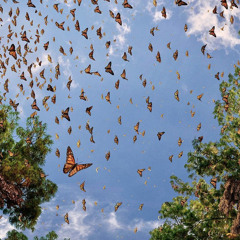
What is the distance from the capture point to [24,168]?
57.1 ft

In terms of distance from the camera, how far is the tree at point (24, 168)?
55.5ft

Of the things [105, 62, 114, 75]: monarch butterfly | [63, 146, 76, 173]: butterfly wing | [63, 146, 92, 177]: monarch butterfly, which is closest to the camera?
[63, 146, 92, 177]: monarch butterfly

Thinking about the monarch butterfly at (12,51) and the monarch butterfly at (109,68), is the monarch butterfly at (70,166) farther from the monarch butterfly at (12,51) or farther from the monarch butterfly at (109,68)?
the monarch butterfly at (12,51)

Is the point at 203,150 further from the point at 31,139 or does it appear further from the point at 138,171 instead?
the point at 31,139

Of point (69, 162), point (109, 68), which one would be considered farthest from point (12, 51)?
point (69, 162)

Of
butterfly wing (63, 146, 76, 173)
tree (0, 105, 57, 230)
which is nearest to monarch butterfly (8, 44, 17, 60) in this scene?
tree (0, 105, 57, 230)

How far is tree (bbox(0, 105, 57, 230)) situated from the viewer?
16922 mm

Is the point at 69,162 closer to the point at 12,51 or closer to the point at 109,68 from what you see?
the point at 109,68

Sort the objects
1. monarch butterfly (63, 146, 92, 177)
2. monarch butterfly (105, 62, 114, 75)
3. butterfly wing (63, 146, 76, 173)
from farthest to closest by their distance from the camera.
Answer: monarch butterfly (105, 62, 114, 75), butterfly wing (63, 146, 76, 173), monarch butterfly (63, 146, 92, 177)

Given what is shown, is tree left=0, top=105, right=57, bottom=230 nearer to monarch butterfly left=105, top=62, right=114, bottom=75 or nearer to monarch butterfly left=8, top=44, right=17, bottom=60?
monarch butterfly left=8, top=44, right=17, bottom=60

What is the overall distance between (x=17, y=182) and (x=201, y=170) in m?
12.0

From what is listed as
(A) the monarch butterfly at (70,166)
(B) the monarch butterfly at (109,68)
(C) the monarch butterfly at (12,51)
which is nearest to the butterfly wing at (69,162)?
(A) the monarch butterfly at (70,166)

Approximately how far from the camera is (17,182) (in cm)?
1723

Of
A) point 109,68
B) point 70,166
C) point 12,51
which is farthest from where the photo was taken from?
point 12,51
